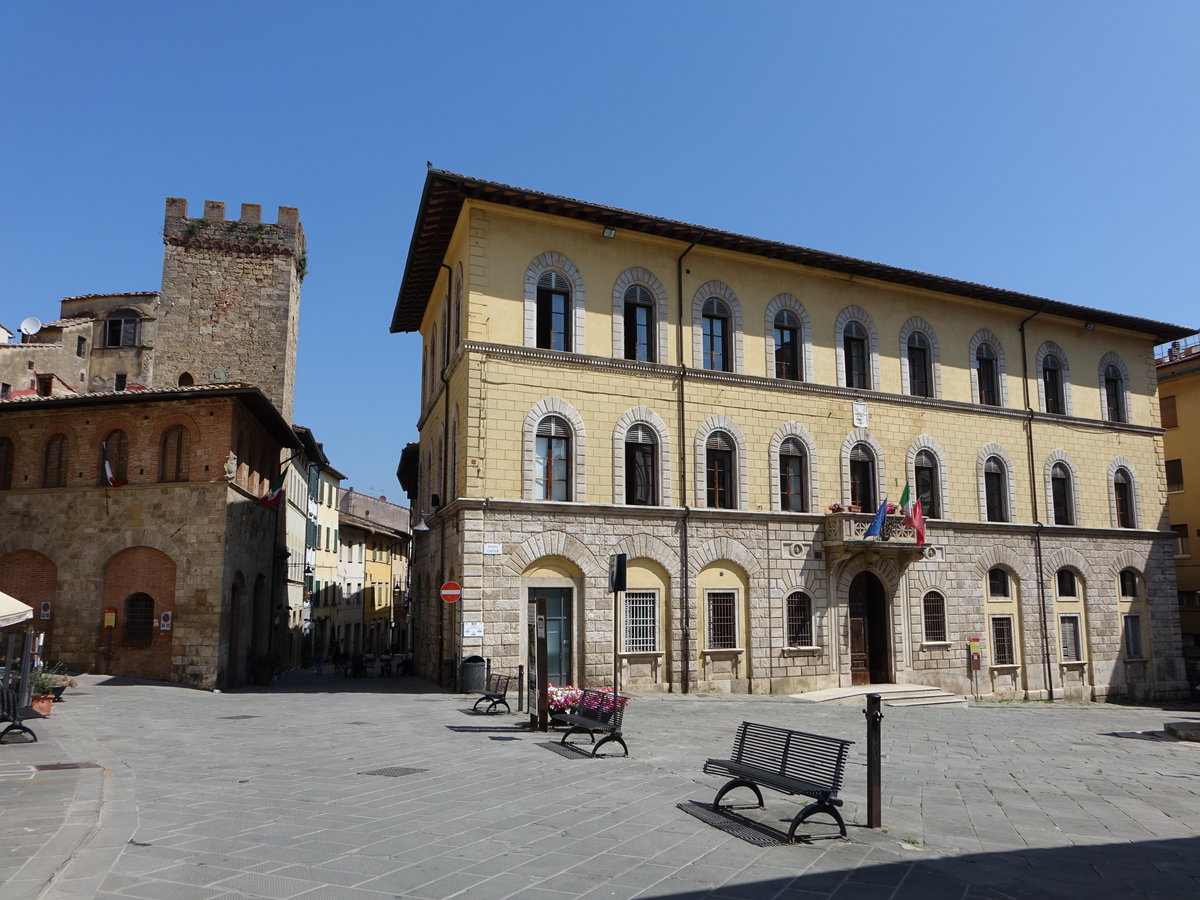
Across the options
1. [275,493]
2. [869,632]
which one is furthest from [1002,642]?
[275,493]

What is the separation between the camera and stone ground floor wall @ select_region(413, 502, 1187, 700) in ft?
69.2

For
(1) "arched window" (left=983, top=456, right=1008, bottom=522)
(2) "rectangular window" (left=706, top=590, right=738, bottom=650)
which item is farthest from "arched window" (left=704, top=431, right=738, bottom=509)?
(1) "arched window" (left=983, top=456, right=1008, bottom=522)

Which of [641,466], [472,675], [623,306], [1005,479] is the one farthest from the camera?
[1005,479]

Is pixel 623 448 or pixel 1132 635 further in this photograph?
pixel 1132 635

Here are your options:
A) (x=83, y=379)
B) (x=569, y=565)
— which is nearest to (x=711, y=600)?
(x=569, y=565)

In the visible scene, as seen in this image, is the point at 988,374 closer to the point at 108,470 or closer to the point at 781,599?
the point at 781,599

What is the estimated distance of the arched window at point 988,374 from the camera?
28.0m

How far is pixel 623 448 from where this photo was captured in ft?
73.7

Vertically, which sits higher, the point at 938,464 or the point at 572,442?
the point at 938,464

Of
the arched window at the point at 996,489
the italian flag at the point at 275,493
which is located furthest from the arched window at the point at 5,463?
the arched window at the point at 996,489

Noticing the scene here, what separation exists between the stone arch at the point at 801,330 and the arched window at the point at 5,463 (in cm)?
1963

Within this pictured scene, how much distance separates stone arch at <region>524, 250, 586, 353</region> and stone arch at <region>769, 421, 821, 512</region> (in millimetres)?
5903

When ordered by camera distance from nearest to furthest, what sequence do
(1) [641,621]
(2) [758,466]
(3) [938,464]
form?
(1) [641,621] < (2) [758,466] < (3) [938,464]

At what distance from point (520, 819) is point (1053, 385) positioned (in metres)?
26.8
